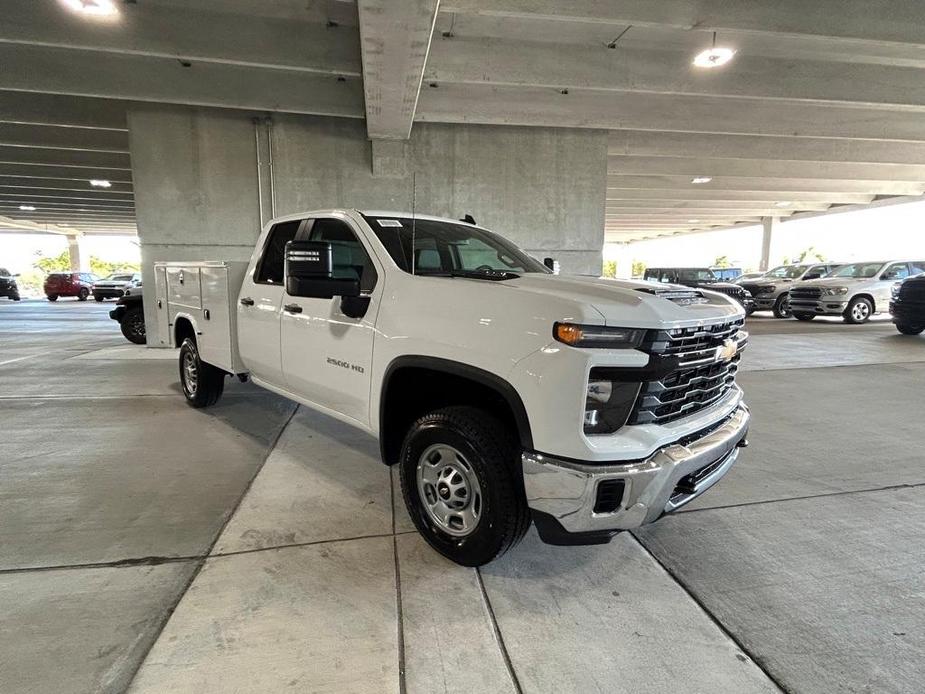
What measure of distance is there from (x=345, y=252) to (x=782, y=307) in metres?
17.5

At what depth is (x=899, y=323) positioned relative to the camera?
11.1m

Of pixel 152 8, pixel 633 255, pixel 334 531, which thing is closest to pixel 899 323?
pixel 334 531

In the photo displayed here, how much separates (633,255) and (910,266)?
5274 centimetres

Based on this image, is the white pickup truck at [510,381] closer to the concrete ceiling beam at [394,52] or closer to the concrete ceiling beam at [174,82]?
the concrete ceiling beam at [394,52]

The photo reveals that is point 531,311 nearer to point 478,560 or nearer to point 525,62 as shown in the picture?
point 478,560

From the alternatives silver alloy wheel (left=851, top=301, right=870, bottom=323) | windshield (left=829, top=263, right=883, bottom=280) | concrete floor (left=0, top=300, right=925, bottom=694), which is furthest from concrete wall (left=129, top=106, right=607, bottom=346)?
windshield (left=829, top=263, right=883, bottom=280)

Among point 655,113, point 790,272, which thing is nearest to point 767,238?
point 790,272

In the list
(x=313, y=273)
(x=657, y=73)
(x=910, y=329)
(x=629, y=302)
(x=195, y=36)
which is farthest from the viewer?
(x=910, y=329)

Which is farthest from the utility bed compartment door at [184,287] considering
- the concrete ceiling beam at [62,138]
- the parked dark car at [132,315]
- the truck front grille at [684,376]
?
the concrete ceiling beam at [62,138]

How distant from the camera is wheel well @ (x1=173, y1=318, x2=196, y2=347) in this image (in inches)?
210

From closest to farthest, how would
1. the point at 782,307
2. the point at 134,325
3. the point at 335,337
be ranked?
the point at 335,337 → the point at 134,325 → the point at 782,307

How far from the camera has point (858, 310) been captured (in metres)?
14.2

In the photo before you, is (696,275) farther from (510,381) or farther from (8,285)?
(8,285)

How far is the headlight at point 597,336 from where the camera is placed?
2.03 meters
